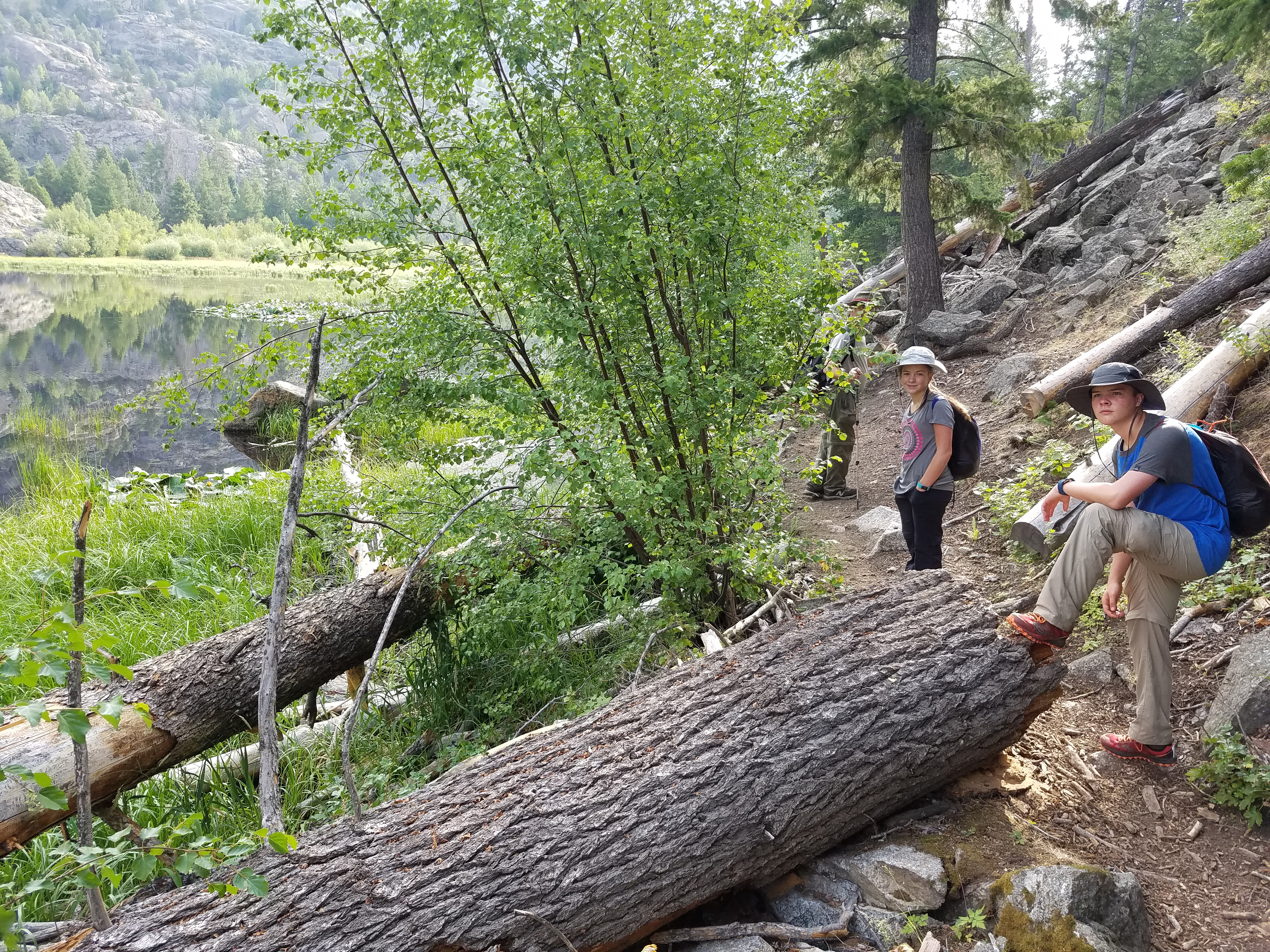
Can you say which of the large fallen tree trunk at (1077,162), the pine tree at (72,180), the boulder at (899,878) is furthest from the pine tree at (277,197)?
the boulder at (899,878)

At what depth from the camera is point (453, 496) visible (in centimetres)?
440

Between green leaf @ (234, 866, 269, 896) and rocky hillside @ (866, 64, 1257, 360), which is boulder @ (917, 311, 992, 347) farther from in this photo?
green leaf @ (234, 866, 269, 896)

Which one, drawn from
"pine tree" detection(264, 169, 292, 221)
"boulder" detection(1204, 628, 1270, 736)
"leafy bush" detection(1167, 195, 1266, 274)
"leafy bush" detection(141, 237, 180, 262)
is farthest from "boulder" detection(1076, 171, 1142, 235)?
"pine tree" detection(264, 169, 292, 221)

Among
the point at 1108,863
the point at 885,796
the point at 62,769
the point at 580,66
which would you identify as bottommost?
the point at 1108,863

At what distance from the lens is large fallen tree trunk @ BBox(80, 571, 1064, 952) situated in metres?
2.39

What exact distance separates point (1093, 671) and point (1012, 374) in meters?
5.72

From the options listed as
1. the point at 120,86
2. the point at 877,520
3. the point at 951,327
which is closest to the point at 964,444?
the point at 877,520

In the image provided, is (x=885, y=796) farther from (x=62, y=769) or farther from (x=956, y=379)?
(x=956, y=379)

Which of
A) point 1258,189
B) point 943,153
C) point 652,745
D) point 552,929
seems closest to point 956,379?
point 1258,189

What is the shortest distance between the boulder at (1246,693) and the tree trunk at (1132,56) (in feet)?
94.0

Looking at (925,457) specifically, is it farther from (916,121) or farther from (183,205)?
(183,205)

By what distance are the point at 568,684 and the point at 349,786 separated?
219 centimetres

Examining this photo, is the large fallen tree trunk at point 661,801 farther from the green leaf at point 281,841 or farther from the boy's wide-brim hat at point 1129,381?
the boy's wide-brim hat at point 1129,381

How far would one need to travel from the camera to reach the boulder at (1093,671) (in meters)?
4.11
